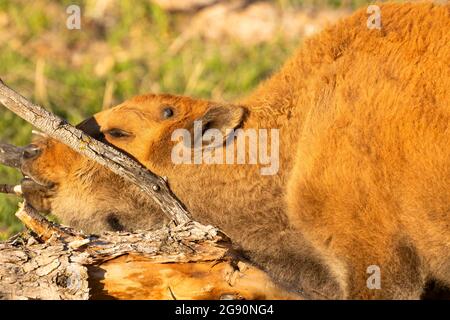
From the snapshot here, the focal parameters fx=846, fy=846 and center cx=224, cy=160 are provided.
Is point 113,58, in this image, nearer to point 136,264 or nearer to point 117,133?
point 117,133

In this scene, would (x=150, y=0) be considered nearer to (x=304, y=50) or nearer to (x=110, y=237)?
(x=304, y=50)

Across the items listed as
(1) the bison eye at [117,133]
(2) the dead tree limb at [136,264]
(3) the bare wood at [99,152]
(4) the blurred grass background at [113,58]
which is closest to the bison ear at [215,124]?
(1) the bison eye at [117,133]

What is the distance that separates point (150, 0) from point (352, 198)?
25.0ft

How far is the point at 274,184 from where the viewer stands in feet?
19.1

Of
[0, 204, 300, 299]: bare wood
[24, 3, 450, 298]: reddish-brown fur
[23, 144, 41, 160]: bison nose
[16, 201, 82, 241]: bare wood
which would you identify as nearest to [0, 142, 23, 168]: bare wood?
[23, 144, 41, 160]: bison nose

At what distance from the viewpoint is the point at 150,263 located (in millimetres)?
4926

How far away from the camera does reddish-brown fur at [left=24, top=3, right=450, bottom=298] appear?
205 inches

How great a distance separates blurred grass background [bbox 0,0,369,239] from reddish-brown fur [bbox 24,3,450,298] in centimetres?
336

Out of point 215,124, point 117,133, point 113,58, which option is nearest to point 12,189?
point 117,133

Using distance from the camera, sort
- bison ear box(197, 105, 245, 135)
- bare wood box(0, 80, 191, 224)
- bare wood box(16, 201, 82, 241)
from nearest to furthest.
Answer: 1. bare wood box(16, 201, 82, 241)
2. bare wood box(0, 80, 191, 224)
3. bison ear box(197, 105, 245, 135)

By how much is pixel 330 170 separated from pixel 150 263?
51.8 inches

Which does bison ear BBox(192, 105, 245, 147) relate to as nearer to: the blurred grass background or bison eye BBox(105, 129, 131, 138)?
bison eye BBox(105, 129, 131, 138)

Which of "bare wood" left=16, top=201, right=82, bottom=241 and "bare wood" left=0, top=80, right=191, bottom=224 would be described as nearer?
"bare wood" left=16, top=201, right=82, bottom=241
